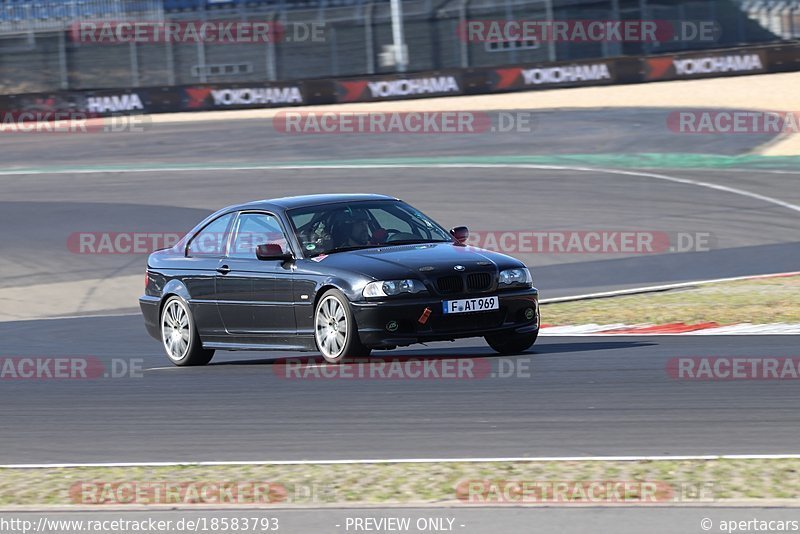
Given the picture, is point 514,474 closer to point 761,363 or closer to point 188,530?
point 188,530

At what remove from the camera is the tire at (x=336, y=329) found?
10.2 metres

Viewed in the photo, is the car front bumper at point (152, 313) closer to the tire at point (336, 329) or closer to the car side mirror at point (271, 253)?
the car side mirror at point (271, 253)

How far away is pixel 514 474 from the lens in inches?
250

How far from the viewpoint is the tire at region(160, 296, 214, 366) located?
11883 millimetres

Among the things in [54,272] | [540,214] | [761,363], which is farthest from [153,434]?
[540,214]

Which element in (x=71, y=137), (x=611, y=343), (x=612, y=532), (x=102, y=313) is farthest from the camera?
(x=71, y=137)

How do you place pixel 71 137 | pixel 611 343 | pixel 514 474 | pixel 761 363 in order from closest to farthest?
pixel 514 474 → pixel 761 363 → pixel 611 343 → pixel 71 137

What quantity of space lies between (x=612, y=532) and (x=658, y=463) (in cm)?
138

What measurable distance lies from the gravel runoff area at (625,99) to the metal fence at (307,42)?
619 cm
